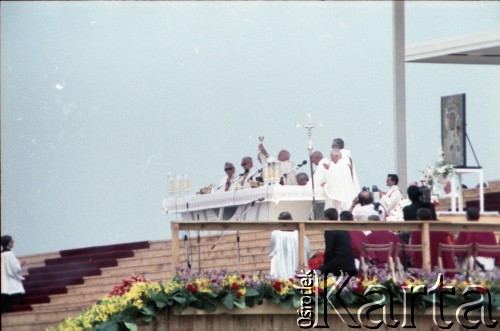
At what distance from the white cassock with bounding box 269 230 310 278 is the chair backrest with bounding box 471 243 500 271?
1476 mm

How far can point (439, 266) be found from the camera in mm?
15664

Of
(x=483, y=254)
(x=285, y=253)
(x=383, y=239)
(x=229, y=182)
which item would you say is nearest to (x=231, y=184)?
(x=229, y=182)

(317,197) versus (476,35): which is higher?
(476,35)

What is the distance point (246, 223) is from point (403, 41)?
27.9ft

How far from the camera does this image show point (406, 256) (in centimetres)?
1593

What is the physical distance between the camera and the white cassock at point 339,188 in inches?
807

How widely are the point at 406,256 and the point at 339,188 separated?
15.2 feet

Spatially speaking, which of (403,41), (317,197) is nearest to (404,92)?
(403,41)

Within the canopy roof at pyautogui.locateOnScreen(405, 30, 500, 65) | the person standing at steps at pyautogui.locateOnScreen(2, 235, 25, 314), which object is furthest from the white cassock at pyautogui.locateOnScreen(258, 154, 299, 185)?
the person standing at steps at pyautogui.locateOnScreen(2, 235, 25, 314)

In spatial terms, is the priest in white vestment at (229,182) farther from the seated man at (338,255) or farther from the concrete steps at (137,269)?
the seated man at (338,255)

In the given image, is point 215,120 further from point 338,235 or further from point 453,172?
point 338,235

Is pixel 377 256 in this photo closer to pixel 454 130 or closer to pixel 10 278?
pixel 454 130

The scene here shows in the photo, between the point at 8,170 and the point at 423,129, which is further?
the point at 8,170

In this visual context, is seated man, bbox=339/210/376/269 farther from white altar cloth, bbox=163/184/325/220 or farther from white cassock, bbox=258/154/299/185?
white cassock, bbox=258/154/299/185
